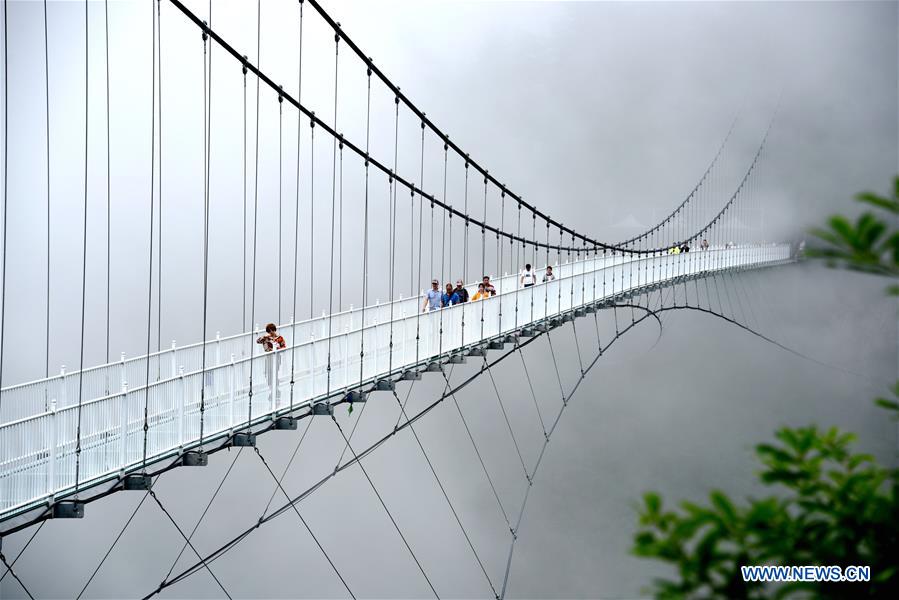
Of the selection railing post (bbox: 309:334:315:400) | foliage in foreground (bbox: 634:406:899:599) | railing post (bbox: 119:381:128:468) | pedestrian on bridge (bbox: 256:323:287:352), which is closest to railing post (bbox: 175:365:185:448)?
railing post (bbox: 119:381:128:468)

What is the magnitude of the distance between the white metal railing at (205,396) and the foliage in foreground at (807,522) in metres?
6.44

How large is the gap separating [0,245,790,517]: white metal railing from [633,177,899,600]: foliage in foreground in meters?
6.44

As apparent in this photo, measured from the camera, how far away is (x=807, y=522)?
2992mm

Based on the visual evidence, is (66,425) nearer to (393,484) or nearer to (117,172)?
(393,484)

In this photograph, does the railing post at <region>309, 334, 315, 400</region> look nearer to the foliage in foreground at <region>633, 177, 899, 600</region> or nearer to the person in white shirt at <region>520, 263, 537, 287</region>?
the person in white shirt at <region>520, 263, 537, 287</region>

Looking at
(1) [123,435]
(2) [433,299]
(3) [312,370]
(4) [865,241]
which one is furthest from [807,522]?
(2) [433,299]

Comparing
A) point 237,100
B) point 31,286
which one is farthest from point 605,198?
point 31,286

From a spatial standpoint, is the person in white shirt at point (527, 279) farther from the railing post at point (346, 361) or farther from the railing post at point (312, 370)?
the railing post at point (312, 370)

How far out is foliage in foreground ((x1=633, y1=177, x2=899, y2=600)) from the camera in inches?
105

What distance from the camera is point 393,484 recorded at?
2720 cm

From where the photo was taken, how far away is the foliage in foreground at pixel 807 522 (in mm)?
2666

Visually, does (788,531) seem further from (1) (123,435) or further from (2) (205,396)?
(2) (205,396)

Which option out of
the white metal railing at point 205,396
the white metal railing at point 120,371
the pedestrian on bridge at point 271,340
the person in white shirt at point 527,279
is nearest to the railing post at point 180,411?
the white metal railing at point 205,396

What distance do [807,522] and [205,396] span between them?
7667mm
